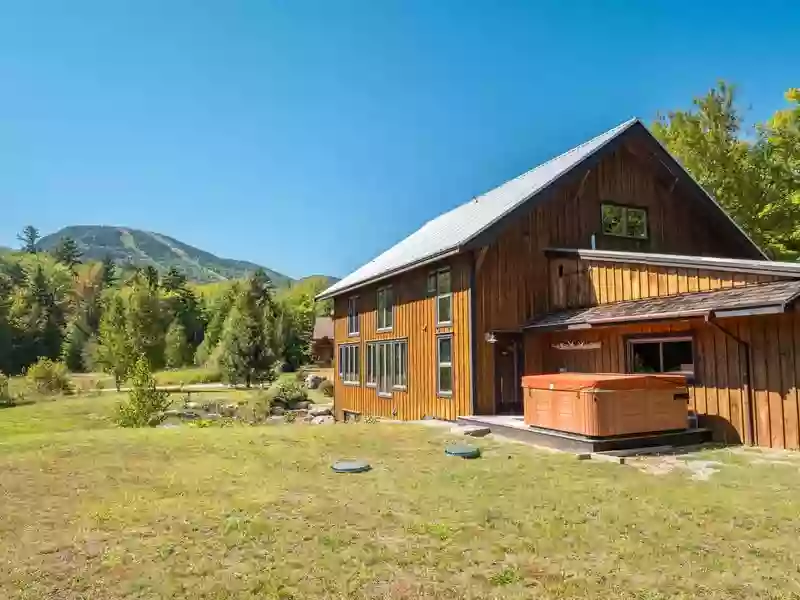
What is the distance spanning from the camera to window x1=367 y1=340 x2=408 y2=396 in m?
19.1

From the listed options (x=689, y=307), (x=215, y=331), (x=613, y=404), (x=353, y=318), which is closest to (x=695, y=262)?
(x=689, y=307)

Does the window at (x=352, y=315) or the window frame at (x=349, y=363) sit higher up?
the window at (x=352, y=315)

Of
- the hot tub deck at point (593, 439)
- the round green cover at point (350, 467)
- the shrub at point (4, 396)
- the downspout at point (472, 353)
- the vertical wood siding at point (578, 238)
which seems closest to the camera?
the round green cover at point (350, 467)

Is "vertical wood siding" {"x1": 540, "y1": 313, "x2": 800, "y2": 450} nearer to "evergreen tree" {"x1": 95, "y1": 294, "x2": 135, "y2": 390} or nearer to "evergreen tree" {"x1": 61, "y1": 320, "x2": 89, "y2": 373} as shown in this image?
"evergreen tree" {"x1": 95, "y1": 294, "x2": 135, "y2": 390}

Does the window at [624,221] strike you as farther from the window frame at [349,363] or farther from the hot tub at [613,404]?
the window frame at [349,363]

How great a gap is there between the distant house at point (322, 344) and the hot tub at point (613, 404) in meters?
49.6

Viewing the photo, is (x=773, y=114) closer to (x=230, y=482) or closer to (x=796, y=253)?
(x=796, y=253)

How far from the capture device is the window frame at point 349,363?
23.0m

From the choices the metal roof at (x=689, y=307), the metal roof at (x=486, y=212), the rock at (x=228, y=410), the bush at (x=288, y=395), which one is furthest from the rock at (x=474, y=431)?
the bush at (x=288, y=395)

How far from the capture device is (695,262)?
12.4 m

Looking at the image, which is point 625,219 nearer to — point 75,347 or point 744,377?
point 744,377

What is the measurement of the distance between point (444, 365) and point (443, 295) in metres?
1.98

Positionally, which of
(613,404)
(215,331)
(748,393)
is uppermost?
(215,331)

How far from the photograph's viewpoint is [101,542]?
5504 millimetres
